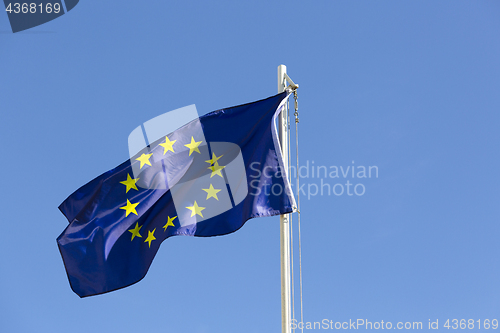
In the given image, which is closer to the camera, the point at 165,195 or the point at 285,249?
the point at 285,249

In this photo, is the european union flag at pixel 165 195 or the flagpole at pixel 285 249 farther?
the european union flag at pixel 165 195

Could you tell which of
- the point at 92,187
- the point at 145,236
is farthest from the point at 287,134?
the point at 92,187

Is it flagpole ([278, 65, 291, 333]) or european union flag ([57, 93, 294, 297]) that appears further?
european union flag ([57, 93, 294, 297])

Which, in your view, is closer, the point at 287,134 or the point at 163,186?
the point at 287,134

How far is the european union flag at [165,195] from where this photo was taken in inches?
510

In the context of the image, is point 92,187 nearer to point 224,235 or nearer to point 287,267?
point 224,235

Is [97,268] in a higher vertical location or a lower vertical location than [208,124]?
lower

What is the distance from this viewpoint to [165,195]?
1377cm

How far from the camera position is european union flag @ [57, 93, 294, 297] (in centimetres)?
1296

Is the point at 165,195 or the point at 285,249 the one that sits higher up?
the point at 165,195

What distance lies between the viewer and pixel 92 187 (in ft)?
46.9

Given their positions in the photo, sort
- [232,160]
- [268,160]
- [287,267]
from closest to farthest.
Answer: [287,267], [268,160], [232,160]

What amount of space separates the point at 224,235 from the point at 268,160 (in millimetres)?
1919

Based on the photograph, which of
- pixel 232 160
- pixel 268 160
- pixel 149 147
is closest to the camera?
pixel 268 160
